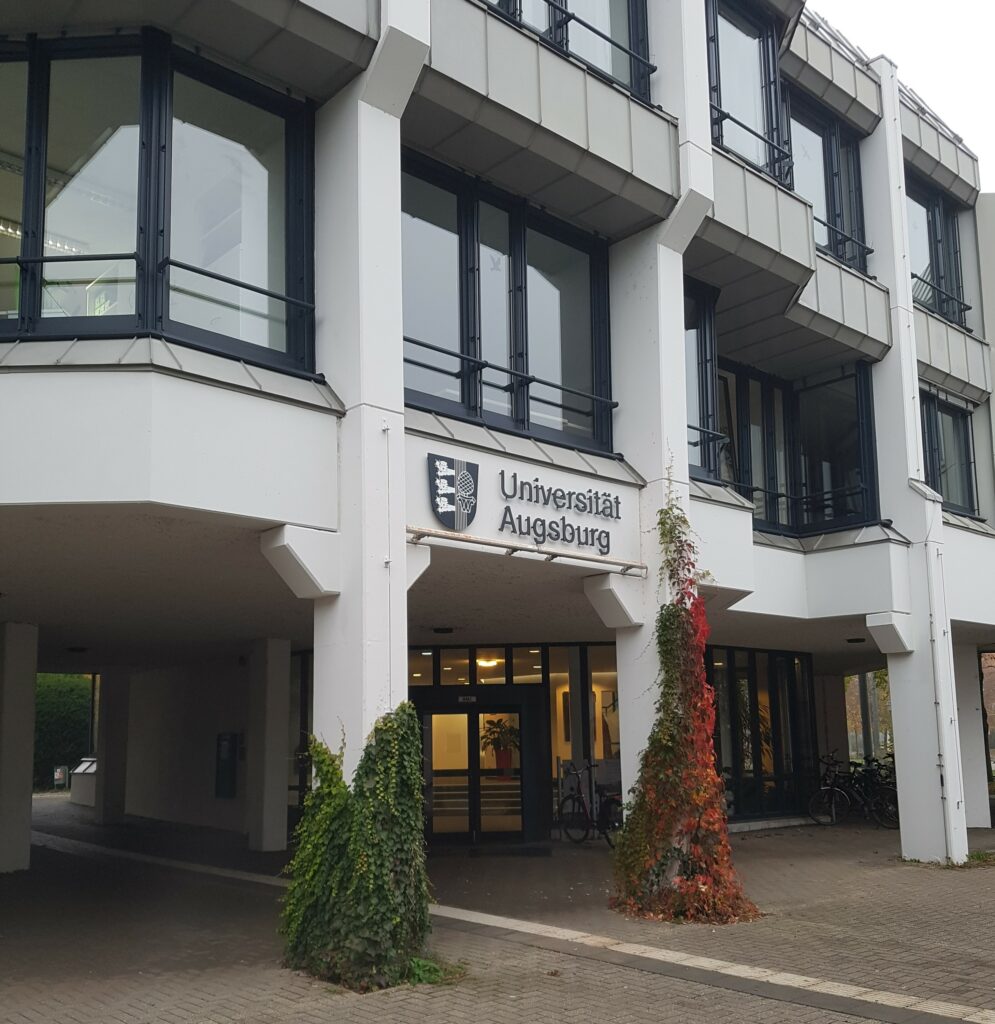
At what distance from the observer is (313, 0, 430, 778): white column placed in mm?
8664

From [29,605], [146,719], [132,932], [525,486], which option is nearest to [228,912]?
[132,932]

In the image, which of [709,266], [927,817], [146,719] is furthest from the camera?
[146,719]

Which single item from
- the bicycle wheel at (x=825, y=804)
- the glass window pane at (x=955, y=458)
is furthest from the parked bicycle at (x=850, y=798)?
the glass window pane at (x=955, y=458)

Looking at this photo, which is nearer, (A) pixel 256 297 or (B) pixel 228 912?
(A) pixel 256 297

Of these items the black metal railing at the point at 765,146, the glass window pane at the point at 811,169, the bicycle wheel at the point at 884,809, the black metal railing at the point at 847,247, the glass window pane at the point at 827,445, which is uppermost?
the glass window pane at the point at 811,169

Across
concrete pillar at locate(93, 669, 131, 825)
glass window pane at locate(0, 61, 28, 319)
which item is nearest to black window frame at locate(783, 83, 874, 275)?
glass window pane at locate(0, 61, 28, 319)

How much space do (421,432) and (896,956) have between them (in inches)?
226

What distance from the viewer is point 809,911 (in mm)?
11203

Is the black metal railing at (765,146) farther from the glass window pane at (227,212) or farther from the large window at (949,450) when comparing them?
the glass window pane at (227,212)

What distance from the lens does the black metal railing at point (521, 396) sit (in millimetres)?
10680

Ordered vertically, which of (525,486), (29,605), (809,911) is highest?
(525,486)

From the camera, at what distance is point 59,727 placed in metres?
34.3

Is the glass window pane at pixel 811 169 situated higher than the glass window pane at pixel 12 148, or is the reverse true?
the glass window pane at pixel 811 169

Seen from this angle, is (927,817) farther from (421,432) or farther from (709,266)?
(421,432)
